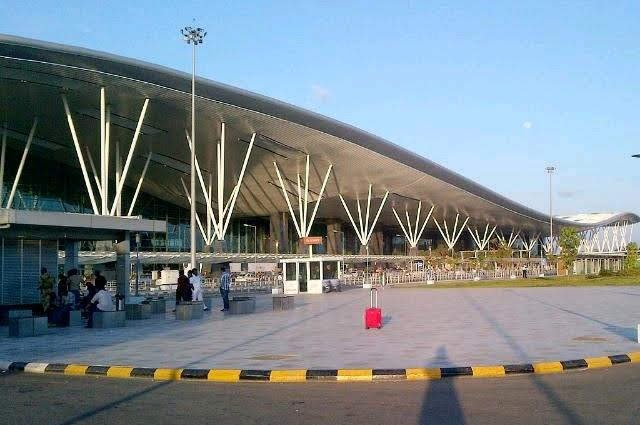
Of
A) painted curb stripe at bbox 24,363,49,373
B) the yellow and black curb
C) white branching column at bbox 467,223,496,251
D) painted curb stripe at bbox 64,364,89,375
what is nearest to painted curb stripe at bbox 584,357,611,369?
the yellow and black curb

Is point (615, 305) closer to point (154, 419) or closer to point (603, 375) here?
point (603, 375)

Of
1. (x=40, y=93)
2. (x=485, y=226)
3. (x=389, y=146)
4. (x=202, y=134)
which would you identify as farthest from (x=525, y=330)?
(x=485, y=226)

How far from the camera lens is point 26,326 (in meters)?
18.7

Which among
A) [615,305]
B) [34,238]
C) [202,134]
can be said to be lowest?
[615,305]

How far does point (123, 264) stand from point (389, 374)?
660 inches

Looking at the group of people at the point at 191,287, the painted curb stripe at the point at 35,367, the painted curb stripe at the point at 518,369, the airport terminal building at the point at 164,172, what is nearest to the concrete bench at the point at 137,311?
the group of people at the point at 191,287

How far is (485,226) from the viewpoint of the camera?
336 feet

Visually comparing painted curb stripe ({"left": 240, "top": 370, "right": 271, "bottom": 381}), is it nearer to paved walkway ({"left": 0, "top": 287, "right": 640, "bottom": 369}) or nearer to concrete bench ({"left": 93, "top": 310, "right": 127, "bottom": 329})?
paved walkway ({"left": 0, "top": 287, "right": 640, "bottom": 369})

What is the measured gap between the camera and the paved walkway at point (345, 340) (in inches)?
517

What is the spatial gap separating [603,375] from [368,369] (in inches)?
143

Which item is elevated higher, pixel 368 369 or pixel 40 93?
pixel 40 93

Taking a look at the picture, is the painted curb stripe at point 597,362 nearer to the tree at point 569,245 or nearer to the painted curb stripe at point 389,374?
the painted curb stripe at point 389,374

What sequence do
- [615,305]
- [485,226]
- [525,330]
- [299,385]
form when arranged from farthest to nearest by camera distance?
1. [485,226]
2. [615,305]
3. [525,330]
4. [299,385]

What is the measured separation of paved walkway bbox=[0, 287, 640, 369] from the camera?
13.1 metres
